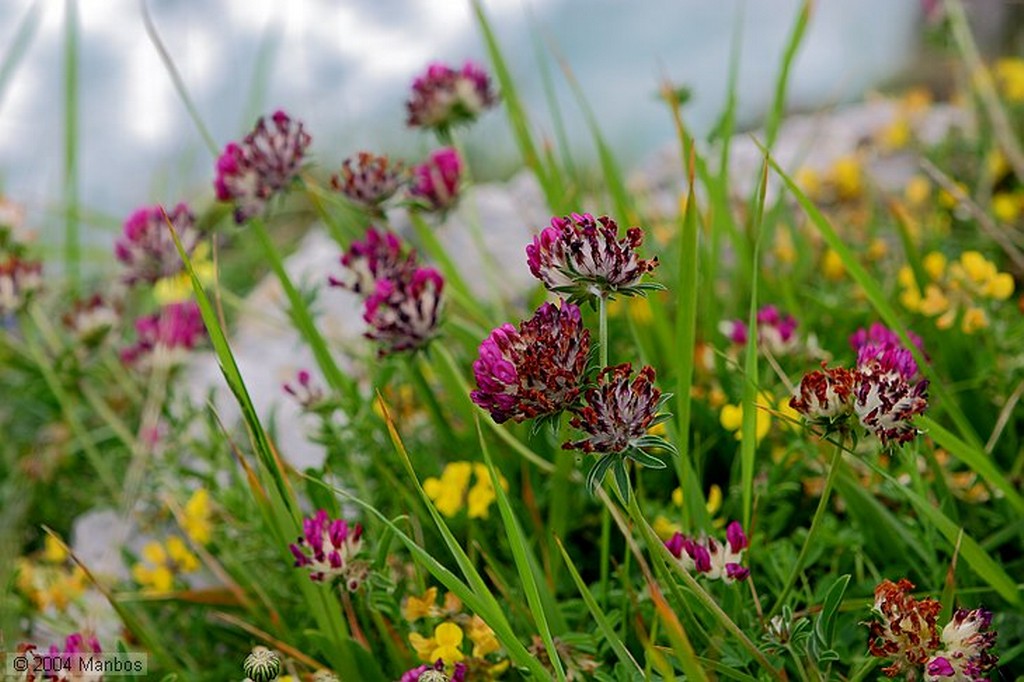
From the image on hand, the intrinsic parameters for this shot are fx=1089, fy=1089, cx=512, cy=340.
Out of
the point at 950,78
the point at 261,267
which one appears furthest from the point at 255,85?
the point at 950,78

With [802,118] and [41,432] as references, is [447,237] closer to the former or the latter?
[41,432]

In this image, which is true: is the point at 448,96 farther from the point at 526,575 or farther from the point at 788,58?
the point at 526,575

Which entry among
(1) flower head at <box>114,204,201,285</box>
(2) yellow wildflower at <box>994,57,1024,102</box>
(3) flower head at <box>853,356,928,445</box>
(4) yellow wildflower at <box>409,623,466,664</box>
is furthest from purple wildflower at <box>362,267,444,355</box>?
(2) yellow wildflower at <box>994,57,1024,102</box>

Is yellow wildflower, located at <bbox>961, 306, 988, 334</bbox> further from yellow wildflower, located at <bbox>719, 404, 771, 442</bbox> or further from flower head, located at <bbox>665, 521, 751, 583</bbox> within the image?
flower head, located at <bbox>665, 521, 751, 583</bbox>

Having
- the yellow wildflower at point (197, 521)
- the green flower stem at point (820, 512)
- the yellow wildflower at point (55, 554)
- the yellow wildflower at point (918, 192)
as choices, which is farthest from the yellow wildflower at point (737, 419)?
the yellow wildflower at point (918, 192)

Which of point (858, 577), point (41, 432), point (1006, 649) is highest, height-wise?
point (41, 432)

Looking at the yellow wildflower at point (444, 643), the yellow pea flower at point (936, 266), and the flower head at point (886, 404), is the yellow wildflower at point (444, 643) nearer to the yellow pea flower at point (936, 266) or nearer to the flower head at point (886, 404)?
the flower head at point (886, 404)
